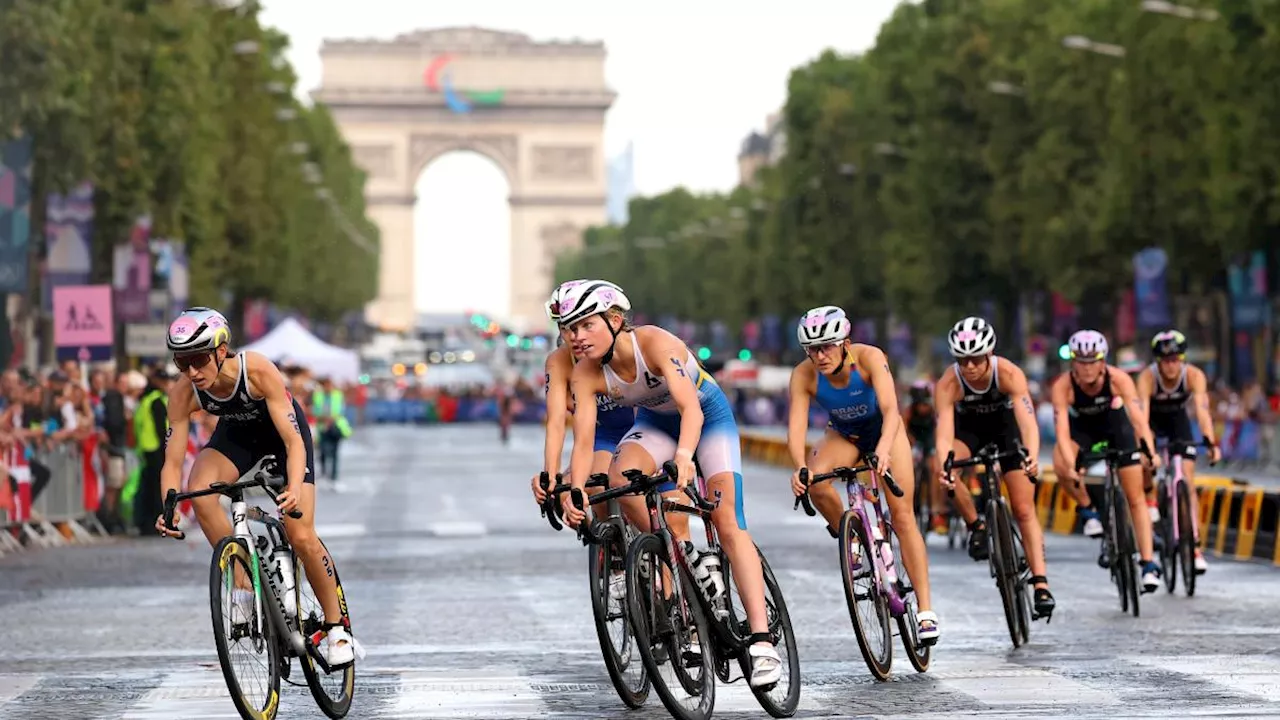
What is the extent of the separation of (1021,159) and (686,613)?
52329 mm

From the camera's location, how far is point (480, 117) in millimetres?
166875

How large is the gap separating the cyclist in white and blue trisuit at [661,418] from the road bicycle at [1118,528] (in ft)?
19.0

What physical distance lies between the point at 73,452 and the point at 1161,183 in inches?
1120

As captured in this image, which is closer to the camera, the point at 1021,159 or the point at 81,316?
the point at 81,316

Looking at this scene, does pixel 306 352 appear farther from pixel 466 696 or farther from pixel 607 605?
pixel 607 605

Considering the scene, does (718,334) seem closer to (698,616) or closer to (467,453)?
(467,453)

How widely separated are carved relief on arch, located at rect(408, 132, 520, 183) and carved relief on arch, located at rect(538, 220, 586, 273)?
197 inches

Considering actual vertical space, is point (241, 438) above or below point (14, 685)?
above

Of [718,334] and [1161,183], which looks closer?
[1161,183]

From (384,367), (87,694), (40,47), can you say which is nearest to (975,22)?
(40,47)

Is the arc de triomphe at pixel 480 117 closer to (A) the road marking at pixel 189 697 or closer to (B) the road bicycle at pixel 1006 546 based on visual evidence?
(B) the road bicycle at pixel 1006 546

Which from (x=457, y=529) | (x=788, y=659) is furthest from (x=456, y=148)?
(x=788, y=659)

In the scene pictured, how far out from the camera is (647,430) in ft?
38.7

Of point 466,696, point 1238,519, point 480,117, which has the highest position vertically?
→ point 480,117
